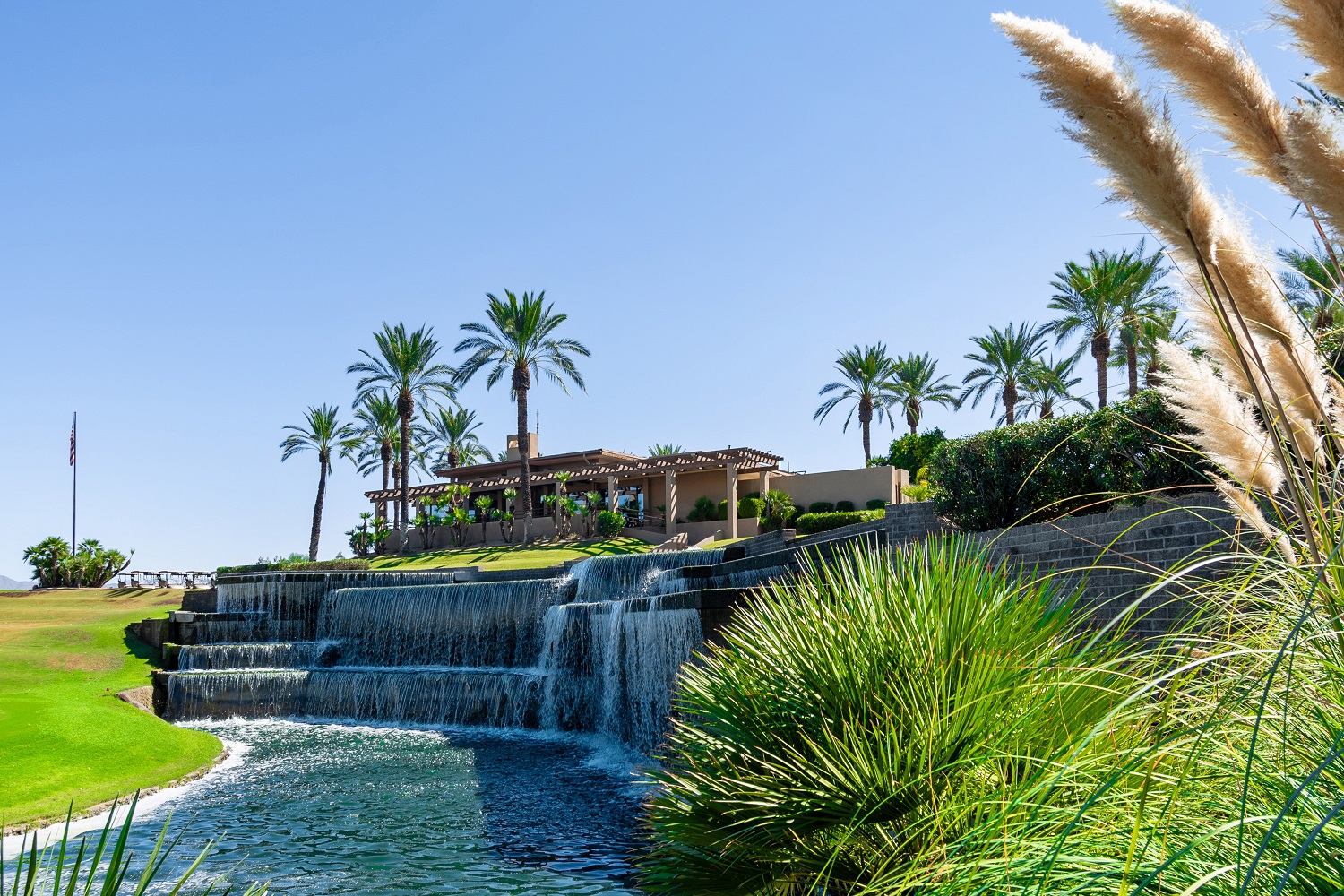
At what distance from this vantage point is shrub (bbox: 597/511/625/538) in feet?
133

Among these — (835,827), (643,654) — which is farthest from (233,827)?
(835,827)

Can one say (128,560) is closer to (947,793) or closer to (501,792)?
(501,792)

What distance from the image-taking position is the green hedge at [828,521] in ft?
102

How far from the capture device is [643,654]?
15.0 metres

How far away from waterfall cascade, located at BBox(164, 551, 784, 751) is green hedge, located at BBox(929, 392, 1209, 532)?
10.3 feet

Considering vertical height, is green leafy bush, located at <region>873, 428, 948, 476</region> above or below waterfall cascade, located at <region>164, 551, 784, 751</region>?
above

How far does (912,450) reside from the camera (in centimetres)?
3947

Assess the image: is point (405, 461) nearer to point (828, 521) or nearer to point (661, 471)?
point (661, 471)

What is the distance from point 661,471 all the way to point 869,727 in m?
36.6

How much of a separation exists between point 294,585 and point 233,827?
1651 centimetres

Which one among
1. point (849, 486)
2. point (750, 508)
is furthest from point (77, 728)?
point (849, 486)

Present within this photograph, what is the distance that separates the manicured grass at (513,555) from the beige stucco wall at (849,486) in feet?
21.5

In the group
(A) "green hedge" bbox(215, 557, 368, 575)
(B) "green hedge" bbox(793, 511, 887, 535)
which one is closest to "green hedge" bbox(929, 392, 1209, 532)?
(B) "green hedge" bbox(793, 511, 887, 535)

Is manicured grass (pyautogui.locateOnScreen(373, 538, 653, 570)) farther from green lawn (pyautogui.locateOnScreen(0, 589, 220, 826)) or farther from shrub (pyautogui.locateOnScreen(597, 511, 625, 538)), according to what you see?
green lawn (pyautogui.locateOnScreen(0, 589, 220, 826))
